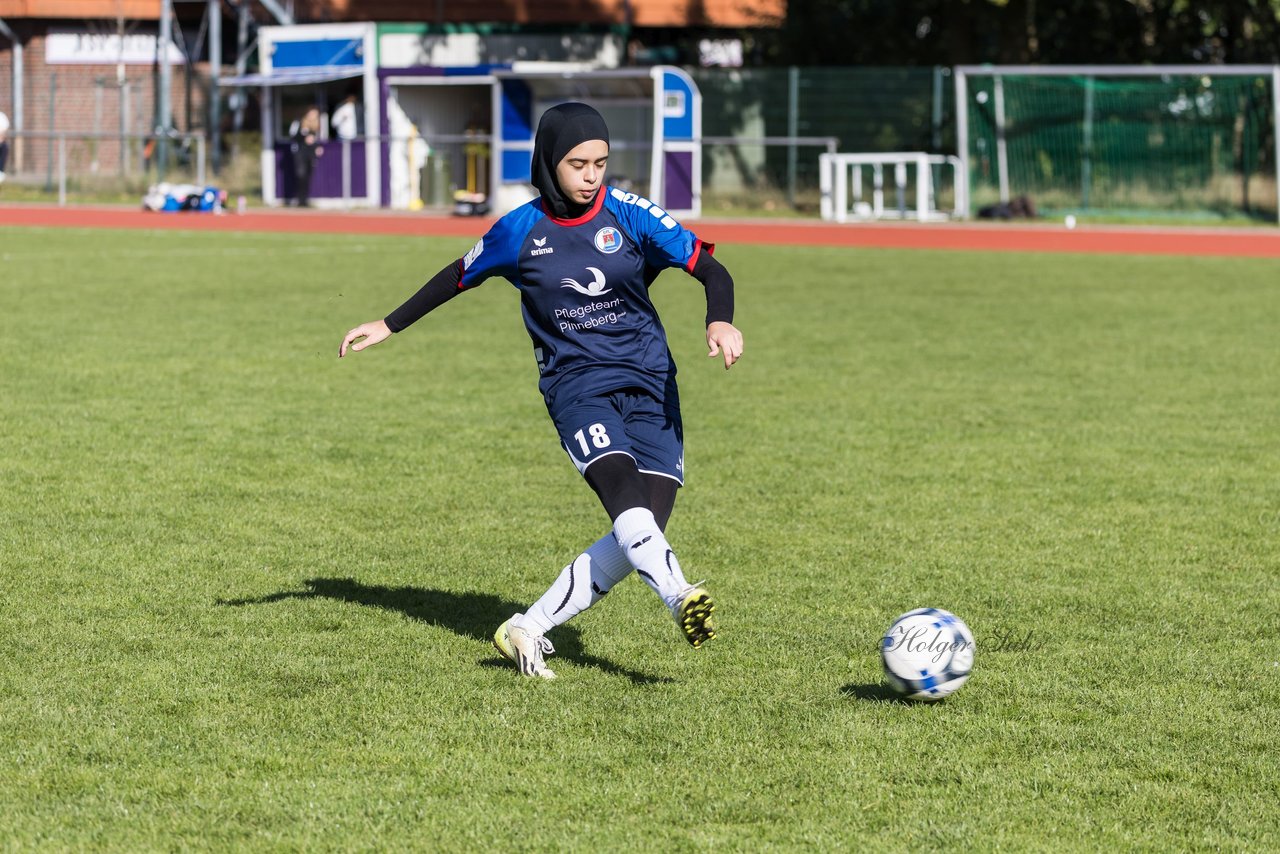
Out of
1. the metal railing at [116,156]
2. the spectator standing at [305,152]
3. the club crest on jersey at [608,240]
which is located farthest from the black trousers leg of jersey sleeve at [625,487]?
the metal railing at [116,156]

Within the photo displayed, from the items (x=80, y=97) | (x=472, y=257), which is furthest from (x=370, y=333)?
(x=80, y=97)

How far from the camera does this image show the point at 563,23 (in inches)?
1612

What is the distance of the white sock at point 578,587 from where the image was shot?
5.45 m

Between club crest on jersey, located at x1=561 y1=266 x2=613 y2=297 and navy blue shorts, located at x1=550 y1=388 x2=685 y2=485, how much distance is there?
325 millimetres

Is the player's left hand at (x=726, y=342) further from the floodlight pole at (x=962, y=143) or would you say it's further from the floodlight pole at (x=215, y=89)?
the floodlight pole at (x=215, y=89)

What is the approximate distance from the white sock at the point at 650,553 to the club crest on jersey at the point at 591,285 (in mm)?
728

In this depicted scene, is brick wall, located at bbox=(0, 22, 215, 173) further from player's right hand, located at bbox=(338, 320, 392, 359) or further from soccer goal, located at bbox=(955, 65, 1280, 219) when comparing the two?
player's right hand, located at bbox=(338, 320, 392, 359)

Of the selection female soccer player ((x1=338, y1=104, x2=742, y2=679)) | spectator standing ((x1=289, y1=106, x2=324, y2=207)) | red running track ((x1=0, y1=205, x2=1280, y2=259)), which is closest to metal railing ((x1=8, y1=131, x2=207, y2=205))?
spectator standing ((x1=289, y1=106, x2=324, y2=207))

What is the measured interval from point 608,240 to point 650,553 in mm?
1018

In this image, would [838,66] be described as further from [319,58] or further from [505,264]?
[505,264]

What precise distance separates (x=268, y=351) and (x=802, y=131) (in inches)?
905

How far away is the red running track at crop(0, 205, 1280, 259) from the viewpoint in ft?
85.7

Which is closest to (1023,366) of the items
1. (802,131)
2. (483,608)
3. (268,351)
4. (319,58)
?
(268,351)

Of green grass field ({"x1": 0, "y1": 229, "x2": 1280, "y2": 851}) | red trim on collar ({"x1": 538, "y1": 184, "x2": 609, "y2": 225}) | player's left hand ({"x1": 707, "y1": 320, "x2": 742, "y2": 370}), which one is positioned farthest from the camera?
red trim on collar ({"x1": 538, "y1": 184, "x2": 609, "y2": 225})
